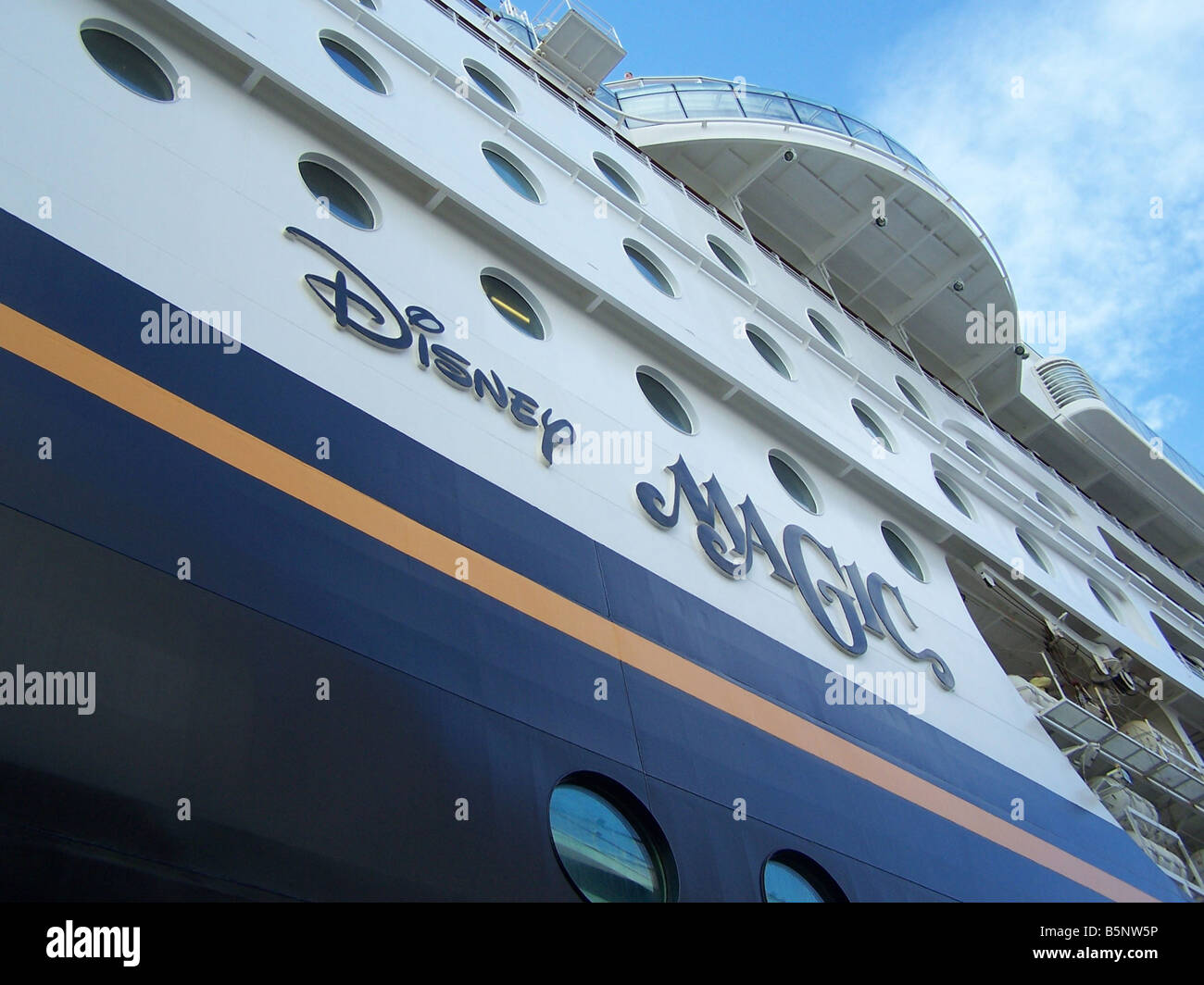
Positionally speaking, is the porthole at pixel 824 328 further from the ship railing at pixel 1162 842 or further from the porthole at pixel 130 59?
the porthole at pixel 130 59

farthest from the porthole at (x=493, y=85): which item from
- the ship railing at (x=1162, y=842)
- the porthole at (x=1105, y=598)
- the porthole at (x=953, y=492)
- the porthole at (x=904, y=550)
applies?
the porthole at (x=1105, y=598)

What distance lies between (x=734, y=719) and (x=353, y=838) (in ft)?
8.90

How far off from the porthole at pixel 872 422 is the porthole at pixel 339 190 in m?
5.57

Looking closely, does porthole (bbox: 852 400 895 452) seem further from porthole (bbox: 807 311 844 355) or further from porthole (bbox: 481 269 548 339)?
porthole (bbox: 481 269 548 339)

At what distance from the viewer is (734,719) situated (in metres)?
6.20

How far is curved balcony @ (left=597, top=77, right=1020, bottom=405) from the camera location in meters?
13.9

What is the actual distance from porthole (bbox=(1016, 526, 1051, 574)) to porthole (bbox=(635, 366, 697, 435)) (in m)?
5.39

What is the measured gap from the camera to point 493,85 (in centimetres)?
1072

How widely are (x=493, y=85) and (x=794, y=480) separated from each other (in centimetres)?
451

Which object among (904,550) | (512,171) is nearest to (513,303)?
(512,171)

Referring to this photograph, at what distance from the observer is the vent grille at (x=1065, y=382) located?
17.9m

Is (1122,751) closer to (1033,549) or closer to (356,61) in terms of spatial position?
(1033,549)
